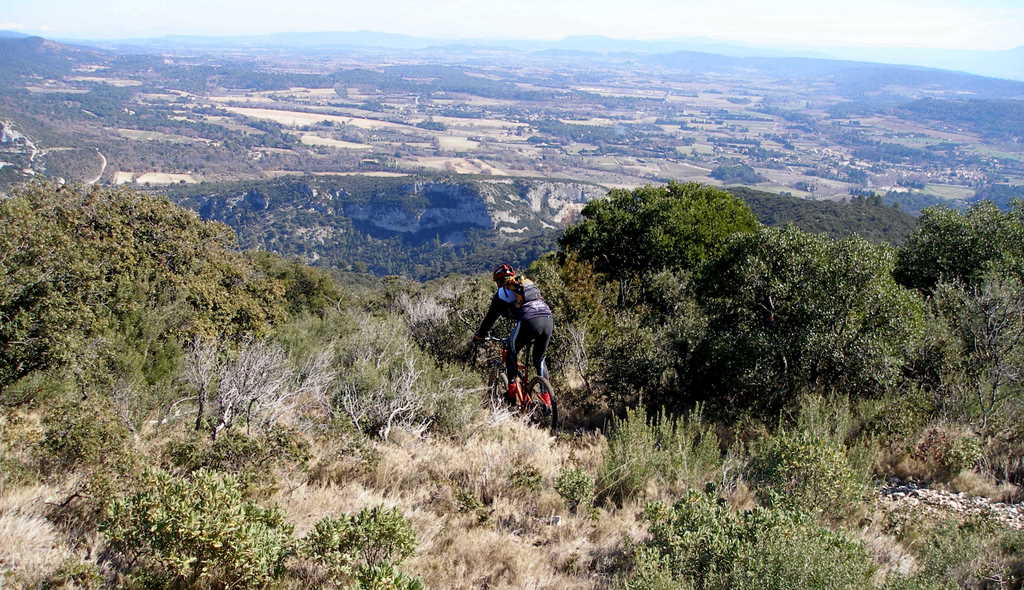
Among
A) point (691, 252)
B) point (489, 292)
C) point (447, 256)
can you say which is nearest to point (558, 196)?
point (447, 256)

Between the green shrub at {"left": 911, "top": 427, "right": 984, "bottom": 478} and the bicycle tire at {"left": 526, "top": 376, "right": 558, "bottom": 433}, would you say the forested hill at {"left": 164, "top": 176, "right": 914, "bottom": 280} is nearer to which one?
the bicycle tire at {"left": 526, "top": 376, "right": 558, "bottom": 433}

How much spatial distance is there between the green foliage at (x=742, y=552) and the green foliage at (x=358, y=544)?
4.08ft

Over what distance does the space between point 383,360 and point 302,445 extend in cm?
336

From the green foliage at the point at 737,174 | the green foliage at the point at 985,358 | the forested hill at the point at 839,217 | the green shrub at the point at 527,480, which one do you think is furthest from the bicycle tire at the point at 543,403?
the green foliage at the point at 737,174

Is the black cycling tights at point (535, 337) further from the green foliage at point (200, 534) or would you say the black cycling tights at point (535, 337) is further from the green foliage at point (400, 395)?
the green foliage at point (200, 534)

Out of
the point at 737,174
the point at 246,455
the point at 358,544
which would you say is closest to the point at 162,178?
the point at 737,174

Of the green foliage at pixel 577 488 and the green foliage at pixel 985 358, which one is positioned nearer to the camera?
the green foliage at pixel 577 488

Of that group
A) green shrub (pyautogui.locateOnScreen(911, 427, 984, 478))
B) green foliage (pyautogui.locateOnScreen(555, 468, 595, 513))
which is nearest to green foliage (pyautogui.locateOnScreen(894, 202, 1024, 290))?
green shrub (pyautogui.locateOnScreen(911, 427, 984, 478))

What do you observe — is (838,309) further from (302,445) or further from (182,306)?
(182,306)

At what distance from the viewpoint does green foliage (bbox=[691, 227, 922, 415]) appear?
26.5 ft

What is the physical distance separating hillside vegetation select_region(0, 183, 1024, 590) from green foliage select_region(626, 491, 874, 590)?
0.06 feet

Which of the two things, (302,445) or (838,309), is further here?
(838,309)

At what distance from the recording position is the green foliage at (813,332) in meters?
8.09

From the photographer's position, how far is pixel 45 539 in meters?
3.20
